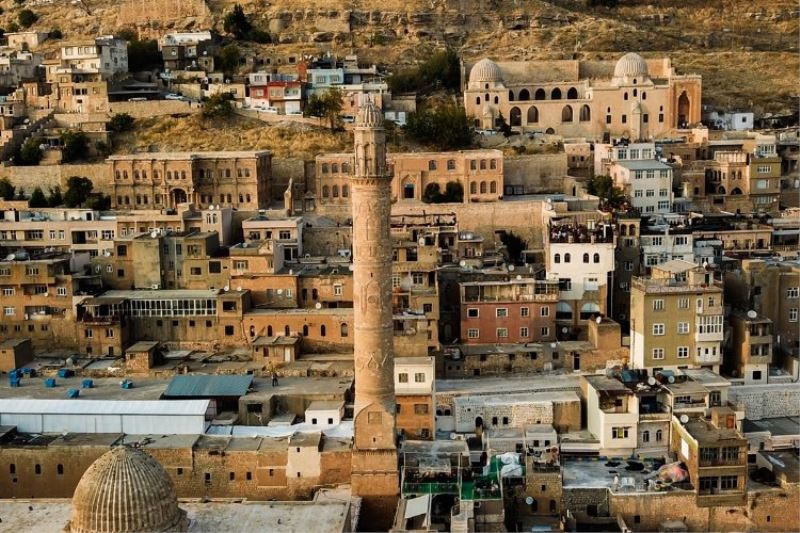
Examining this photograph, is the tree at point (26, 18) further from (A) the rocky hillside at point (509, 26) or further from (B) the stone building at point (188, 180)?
(B) the stone building at point (188, 180)

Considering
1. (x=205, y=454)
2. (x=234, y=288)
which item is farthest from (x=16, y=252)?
(x=205, y=454)

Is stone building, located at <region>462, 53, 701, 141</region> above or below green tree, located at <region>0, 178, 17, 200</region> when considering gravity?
above

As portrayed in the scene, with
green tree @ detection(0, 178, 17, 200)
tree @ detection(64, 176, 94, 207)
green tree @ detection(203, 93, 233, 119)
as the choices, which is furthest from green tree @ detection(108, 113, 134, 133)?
green tree @ detection(0, 178, 17, 200)

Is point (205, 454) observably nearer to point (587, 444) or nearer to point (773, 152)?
point (587, 444)

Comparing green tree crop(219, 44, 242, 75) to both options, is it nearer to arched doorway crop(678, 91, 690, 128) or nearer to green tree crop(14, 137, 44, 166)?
green tree crop(14, 137, 44, 166)

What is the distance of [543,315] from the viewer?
3303 cm

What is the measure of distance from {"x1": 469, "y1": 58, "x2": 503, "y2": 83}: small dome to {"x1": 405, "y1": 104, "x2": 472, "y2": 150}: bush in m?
4.52

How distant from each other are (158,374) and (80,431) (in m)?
4.42

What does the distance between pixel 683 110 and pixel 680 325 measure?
2381 cm

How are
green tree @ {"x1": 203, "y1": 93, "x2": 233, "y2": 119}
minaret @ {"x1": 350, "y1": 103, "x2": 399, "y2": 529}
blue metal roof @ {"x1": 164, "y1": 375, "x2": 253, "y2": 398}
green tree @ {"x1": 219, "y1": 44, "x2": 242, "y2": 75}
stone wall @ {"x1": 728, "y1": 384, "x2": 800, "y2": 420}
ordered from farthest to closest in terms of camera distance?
green tree @ {"x1": 219, "y1": 44, "x2": 242, "y2": 75} < green tree @ {"x1": 203, "y1": 93, "x2": 233, "y2": 119} < stone wall @ {"x1": 728, "y1": 384, "x2": 800, "y2": 420} < blue metal roof @ {"x1": 164, "y1": 375, "x2": 253, "y2": 398} < minaret @ {"x1": 350, "y1": 103, "x2": 399, "y2": 529}

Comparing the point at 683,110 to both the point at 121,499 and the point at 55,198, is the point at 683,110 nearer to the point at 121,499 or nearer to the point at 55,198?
the point at 55,198

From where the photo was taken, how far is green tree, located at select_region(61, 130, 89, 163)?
1848 inches

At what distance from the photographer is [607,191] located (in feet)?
136

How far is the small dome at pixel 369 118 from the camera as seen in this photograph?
23984mm
